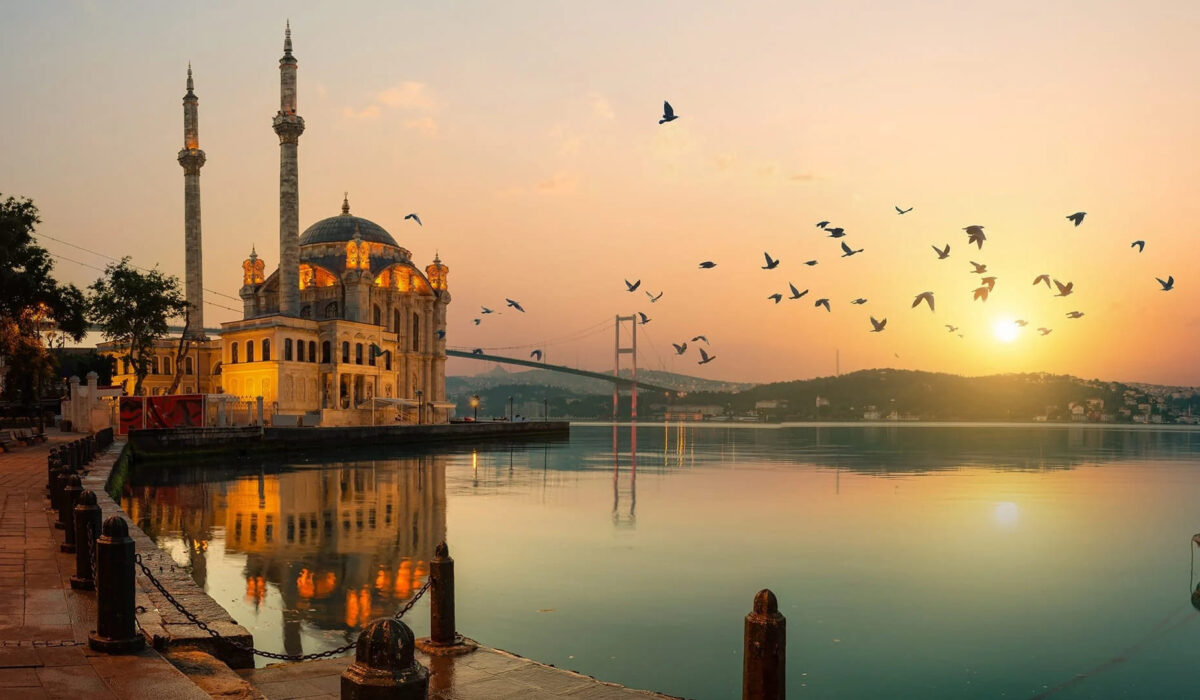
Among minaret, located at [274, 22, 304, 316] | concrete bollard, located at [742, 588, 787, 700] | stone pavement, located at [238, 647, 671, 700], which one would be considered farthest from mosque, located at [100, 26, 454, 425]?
concrete bollard, located at [742, 588, 787, 700]

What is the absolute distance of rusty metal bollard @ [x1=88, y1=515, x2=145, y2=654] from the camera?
6383mm

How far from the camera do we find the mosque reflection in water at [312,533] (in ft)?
40.5

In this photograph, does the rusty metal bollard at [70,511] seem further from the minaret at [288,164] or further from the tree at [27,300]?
the minaret at [288,164]

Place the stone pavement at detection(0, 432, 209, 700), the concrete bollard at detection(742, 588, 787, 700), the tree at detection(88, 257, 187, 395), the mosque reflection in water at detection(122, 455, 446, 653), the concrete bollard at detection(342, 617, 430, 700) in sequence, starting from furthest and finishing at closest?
the tree at detection(88, 257, 187, 395)
the mosque reflection in water at detection(122, 455, 446, 653)
the stone pavement at detection(0, 432, 209, 700)
the concrete bollard at detection(742, 588, 787, 700)
the concrete bollard at detection(342, 617, 430, 700)

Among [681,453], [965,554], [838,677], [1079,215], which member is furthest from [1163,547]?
[681,453]

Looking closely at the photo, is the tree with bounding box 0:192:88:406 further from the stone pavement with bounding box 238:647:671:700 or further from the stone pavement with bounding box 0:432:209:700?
the stone pavement with bounding box 238:647:671:700

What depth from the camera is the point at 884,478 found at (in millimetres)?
37500

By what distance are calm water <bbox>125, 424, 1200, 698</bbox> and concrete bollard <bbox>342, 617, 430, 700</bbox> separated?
5.93m

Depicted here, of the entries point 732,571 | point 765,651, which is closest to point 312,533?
point 732,571

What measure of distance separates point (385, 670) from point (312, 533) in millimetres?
15983

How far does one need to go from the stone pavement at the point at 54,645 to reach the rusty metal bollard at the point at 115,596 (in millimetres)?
105

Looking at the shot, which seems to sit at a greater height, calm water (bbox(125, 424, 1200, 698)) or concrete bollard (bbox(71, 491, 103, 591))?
concrete bollard (bbox(71, 491, 103, 591))

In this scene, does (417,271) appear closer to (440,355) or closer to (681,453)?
(440,355)

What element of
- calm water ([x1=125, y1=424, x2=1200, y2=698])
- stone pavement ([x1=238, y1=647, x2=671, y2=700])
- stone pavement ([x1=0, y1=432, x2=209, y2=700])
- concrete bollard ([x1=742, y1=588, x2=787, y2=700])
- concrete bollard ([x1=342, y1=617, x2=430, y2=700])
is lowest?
calm water ([x1=125, y1=424, x2=1200, y2=698])
